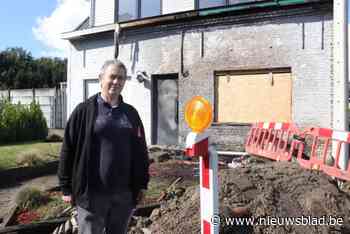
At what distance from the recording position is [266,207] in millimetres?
4449

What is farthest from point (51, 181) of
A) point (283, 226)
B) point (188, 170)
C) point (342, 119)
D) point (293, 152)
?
point (283, 226)

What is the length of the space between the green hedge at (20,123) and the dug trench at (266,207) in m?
12.5

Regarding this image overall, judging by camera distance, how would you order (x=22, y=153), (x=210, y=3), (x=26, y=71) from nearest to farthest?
(x=22, y=153), (x=210, y=3), (x=26, y=71)

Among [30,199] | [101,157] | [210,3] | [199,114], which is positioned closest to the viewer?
[199,114]

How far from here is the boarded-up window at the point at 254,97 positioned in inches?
491

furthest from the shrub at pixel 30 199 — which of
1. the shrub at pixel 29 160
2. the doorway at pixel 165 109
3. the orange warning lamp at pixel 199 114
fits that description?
the doorway at pixel 165 109

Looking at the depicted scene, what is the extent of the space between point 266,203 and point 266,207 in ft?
0.23

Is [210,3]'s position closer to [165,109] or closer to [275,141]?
[165,109]

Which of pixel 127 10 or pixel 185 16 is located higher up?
pixel 127 10

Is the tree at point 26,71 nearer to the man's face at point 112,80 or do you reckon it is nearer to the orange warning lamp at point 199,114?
the man's face at point 112,80

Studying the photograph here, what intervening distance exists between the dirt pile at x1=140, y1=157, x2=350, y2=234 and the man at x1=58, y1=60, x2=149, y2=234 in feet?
3.42

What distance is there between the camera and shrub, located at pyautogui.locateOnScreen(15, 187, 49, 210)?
7199 millimetres

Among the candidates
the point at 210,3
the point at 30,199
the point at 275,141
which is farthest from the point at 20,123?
the point at 275,141

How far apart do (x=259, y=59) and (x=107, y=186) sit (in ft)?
32.7
